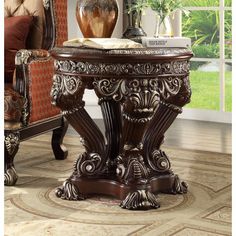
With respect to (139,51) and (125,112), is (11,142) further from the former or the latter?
(139,51)

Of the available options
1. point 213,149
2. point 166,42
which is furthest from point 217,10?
point 166,42

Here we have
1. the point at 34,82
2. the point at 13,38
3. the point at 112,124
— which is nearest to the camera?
the point at 112,124

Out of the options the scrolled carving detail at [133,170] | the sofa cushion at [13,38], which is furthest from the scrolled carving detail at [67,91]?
the sofa cushion at [13,38]

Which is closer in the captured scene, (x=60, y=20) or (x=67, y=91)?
(x=67, y=91)

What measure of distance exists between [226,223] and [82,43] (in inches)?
40.8

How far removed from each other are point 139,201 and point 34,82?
1083mm

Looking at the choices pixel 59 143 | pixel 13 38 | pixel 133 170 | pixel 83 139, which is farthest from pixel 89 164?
pixel 13 38

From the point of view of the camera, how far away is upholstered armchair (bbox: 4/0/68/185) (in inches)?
119

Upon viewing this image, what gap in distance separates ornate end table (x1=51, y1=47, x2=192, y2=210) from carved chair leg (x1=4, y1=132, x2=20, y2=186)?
Answer: 1.12ft

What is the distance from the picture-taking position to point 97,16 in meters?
2.71

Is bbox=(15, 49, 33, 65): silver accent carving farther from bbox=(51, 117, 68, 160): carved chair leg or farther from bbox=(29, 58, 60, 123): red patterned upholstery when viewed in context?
bbox=(51, 117, 68, 160): carved chair leg

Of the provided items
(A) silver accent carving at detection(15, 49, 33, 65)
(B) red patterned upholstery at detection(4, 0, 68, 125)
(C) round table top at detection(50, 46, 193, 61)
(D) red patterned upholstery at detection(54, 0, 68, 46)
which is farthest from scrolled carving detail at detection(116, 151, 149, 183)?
(D) red patterned upholstery at detection(54, 0, 68, 46)

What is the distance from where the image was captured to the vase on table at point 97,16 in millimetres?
2705

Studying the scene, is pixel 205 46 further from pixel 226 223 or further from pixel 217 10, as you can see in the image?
pixel 226 223
